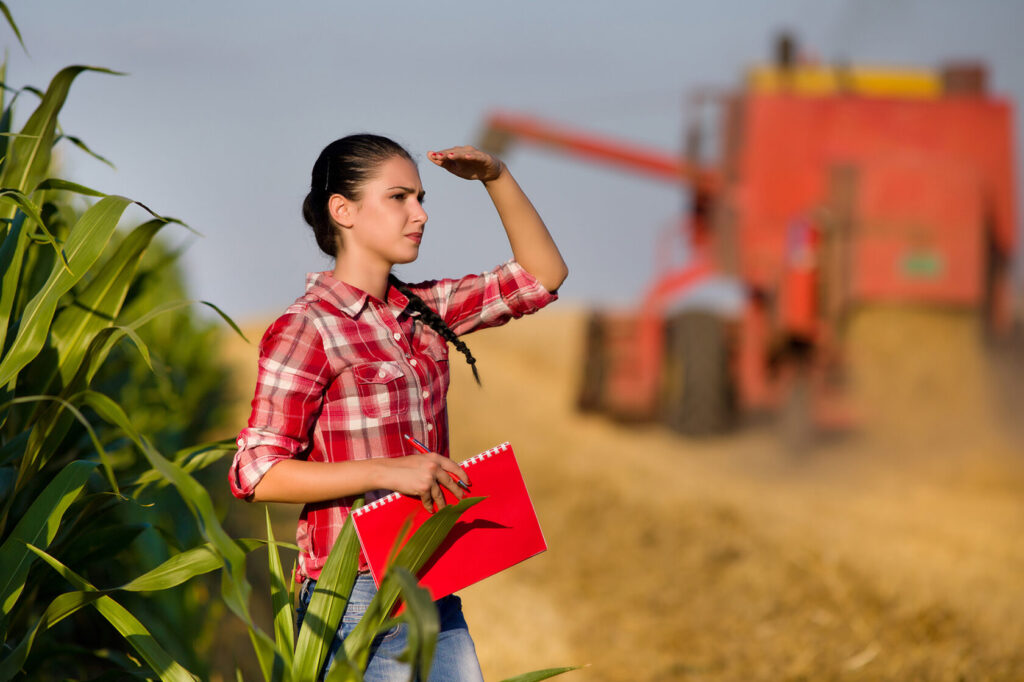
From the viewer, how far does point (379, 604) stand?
153cm

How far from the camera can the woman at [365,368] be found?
153 centimetres

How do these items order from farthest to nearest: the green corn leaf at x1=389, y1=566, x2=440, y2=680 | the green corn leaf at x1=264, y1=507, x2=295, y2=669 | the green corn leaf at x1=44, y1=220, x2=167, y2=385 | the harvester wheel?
the harvester wheel → the green corn leaf at x1=44, y1=220, x2=167, y2=385 → the green corn leaf at x1=264, y1=507, x2=295, y2=669 → the green corn leaf at x1=389, y1=566, x2=440, y2=680

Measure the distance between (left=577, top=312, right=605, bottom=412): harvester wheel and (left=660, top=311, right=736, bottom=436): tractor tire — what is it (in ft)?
2.61

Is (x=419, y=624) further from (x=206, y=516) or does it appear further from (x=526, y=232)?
(x=526, y=232)

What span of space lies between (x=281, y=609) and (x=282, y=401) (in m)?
0.33

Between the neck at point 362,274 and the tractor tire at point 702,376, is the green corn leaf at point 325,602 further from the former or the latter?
the tractor tire at point 702,376

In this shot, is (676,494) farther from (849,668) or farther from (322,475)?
(322,475)

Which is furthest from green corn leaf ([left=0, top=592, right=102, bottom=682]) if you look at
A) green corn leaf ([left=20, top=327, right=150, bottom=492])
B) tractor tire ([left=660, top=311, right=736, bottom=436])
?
tractor tire ([left=660, top=311, right=736, bottom=436])

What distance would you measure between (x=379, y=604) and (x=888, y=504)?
17.4 feet

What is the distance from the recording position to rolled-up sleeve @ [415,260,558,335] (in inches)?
71.9

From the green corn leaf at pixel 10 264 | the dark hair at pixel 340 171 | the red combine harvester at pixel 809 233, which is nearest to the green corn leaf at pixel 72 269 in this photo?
the green corn leaf at pixel 10 264

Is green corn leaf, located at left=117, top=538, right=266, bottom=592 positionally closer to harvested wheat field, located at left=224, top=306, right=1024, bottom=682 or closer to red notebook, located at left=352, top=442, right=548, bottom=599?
red notebook, located at left=352, top=442, right=548, bottom=599

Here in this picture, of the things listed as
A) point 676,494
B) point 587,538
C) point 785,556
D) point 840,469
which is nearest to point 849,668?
point 785,556

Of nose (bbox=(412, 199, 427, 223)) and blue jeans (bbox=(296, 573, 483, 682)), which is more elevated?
nose (bbox=(412, 199, 427, 223))
